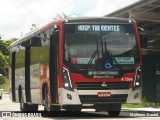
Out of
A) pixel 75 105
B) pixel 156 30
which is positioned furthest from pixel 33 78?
pixel 156 30

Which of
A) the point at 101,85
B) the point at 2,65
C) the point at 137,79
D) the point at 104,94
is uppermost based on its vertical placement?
the point at 137,79

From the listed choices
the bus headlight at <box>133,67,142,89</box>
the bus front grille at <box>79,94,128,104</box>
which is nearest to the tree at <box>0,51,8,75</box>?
the bus headlight at <box>133,67,142,89</box>

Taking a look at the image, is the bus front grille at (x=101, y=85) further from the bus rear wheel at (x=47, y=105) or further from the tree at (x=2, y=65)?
the tree at (x=2, y=65)

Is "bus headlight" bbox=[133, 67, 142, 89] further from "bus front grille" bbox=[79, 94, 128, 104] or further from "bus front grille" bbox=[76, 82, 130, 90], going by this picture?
"bus front grille" bbox=[79, 94, 128, 104]

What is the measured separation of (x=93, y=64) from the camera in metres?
18.0

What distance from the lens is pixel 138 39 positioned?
18531mm

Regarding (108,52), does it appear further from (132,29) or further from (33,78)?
(33,78)

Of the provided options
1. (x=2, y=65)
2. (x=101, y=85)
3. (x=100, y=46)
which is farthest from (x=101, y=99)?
(x=2, y=65)

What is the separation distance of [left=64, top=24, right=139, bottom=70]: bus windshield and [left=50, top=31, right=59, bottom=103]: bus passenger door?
44 cm

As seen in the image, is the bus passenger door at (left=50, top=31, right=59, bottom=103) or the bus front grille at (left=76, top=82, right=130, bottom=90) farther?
the bus passenger door at (left=50, top=31, right=59, bottom=103)

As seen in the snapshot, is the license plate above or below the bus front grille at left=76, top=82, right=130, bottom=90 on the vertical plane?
below

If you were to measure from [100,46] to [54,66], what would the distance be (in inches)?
65.7

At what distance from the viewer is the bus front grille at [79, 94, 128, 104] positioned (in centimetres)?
1780

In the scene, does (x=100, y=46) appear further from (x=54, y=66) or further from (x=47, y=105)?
(x=47, y=105)
